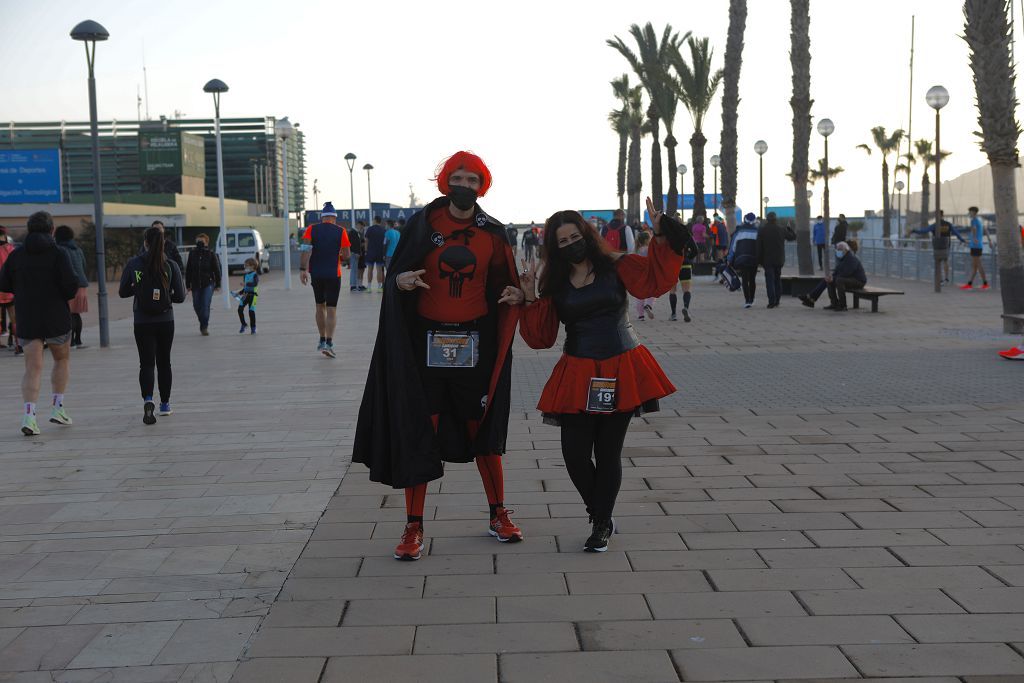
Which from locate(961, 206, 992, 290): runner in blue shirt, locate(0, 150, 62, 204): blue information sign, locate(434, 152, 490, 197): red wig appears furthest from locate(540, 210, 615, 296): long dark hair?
locate(0, 150, 62, 204): blue information sign

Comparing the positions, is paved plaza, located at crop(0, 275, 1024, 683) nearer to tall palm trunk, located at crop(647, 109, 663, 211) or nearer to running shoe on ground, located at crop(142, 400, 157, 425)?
running shoe on ground, located at crop(142, 400, 157, 425)

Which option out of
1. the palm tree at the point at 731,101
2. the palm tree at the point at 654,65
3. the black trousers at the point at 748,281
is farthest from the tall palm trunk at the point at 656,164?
the black trousers at the point at 748,281

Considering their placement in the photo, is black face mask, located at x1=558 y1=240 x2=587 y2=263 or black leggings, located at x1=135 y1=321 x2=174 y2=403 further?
black leggings, located at x1=135 y1=321 x2=174 y2=403

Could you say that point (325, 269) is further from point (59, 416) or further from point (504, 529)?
point (504, 529)

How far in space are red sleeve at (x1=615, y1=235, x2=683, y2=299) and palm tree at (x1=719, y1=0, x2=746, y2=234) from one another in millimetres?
28828

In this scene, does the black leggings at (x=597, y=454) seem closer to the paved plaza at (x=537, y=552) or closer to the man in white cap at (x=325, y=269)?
the paved plaza at (x=537, y=552)

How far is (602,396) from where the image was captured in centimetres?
520

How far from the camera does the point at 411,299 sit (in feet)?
17.4

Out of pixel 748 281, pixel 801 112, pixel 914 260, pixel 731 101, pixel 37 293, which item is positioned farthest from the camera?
pixel 731 101

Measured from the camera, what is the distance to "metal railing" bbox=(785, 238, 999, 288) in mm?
25139

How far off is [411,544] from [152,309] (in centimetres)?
485

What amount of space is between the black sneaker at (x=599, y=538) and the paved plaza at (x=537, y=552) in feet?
0.24

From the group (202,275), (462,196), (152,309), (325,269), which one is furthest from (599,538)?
(202,275)

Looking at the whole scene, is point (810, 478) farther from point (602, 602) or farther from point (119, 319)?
point (119, 319)
